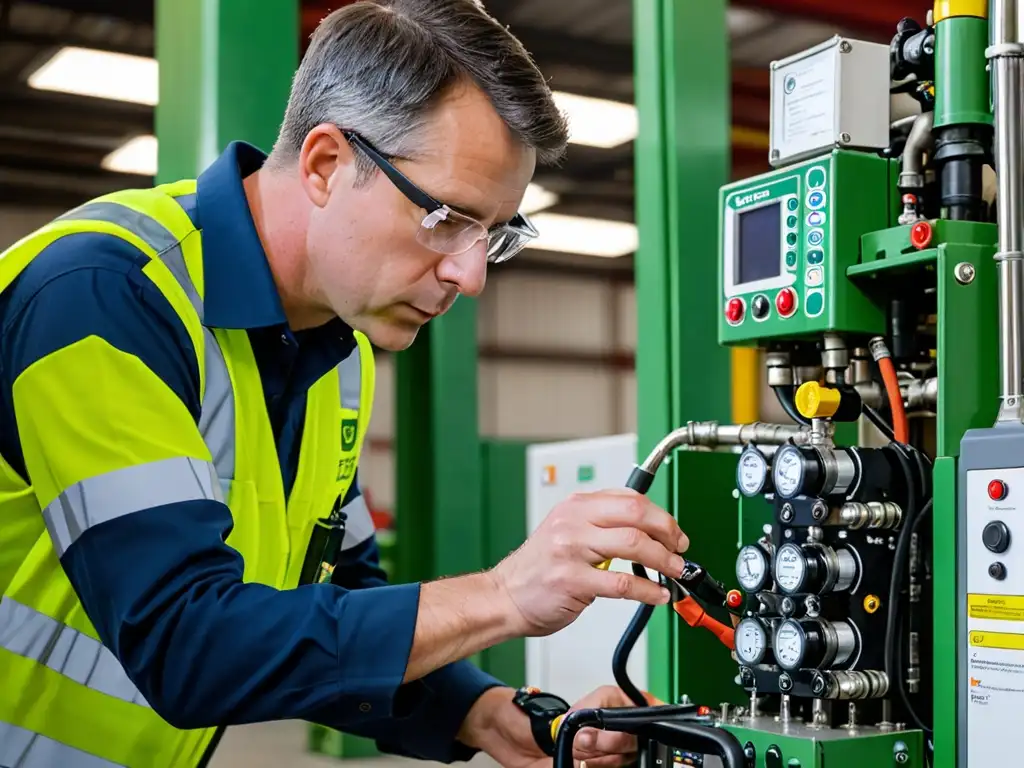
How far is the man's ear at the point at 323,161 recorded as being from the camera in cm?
126

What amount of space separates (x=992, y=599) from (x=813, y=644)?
0.21m

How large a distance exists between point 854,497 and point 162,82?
8.05 feet

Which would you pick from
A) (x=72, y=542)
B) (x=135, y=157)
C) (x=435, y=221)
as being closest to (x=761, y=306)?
(x=435, y=221)

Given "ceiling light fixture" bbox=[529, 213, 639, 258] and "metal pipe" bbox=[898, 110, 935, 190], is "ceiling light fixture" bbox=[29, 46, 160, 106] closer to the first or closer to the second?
"ceiling light fixture" bbox=[529, 213, 639, 258]

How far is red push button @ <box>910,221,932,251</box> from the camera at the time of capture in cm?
144

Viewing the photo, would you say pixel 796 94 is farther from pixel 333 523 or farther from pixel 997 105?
pixel 333 523

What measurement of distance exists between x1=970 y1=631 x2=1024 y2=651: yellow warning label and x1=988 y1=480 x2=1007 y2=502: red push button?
152 mm

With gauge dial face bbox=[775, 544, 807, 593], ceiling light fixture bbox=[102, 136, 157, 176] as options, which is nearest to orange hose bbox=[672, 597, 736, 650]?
gauge dial face bbox=[775, 544, 807, 593]

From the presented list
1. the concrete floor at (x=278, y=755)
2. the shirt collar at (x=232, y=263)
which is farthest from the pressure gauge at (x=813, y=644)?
the concrete floor at (x=278, y=755)

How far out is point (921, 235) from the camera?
1450 mm

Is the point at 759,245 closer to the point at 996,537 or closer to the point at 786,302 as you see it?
the point at 786,302

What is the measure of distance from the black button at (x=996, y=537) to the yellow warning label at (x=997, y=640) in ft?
0.30

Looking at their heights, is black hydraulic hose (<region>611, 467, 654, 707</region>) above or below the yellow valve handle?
below

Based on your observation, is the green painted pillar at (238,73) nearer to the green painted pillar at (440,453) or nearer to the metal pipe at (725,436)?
the metal pipe at (725,436)
